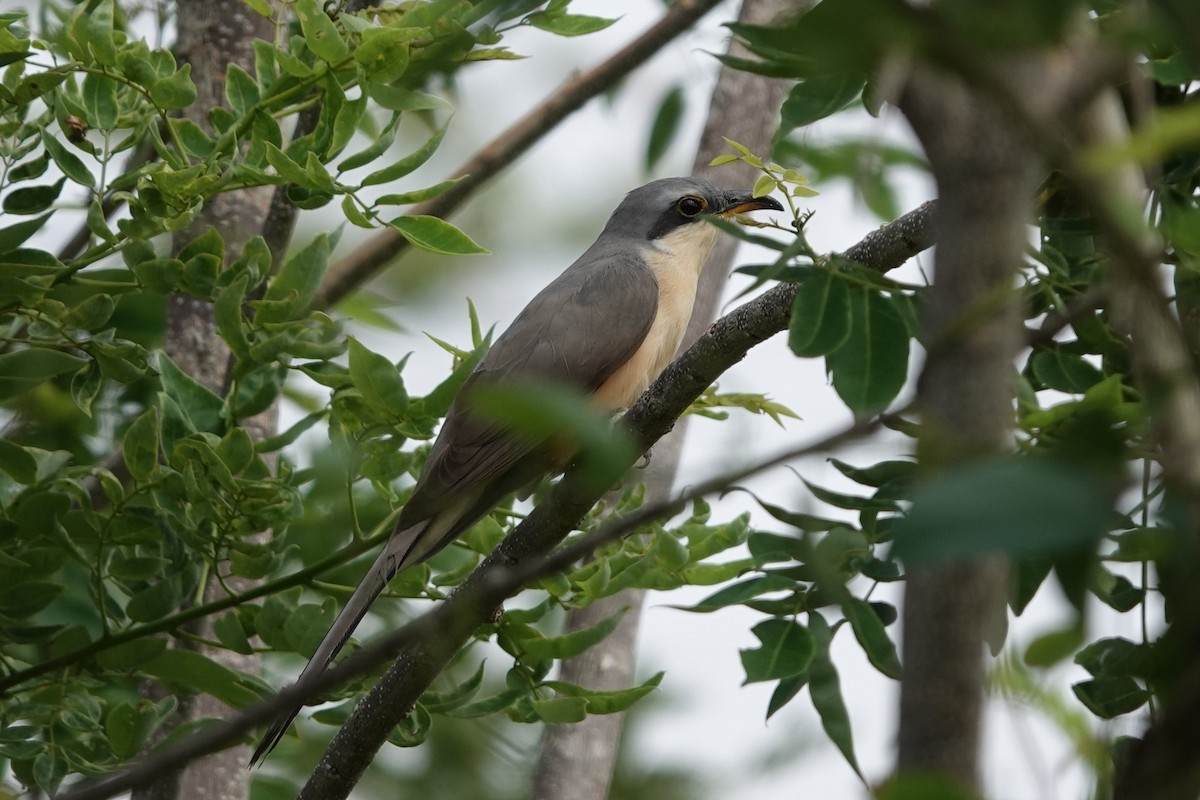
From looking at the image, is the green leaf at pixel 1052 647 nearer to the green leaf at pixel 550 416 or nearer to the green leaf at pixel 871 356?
the green leaf at pixel 550 416

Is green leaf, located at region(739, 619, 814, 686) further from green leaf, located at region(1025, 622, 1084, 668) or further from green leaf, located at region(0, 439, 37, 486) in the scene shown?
green leaf, located at region(0, 439, 37, 486)

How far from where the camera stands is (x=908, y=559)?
829 mm

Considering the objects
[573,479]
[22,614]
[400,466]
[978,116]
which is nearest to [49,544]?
[22,614]

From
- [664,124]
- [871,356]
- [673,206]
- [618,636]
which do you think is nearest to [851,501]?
[871,356]

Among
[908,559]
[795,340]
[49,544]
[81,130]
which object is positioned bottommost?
[908,559]

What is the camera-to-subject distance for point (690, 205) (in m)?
5.92

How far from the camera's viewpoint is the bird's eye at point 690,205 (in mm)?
5875

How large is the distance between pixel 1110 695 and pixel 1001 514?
177 centimetres

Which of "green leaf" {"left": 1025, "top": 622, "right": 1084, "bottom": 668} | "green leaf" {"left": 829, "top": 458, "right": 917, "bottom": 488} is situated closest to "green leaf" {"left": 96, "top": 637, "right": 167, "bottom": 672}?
"green leaf" {"left": 829, "top": 458, "right": 917, "bottom": 488}

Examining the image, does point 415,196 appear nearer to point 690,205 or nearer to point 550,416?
point 550,416

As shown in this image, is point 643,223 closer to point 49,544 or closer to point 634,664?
point 634,664

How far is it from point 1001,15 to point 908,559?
0.36 meters

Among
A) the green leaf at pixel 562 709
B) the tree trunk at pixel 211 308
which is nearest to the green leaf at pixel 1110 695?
the green leaf at pixel 562 709

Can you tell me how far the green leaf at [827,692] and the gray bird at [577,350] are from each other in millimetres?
1258
